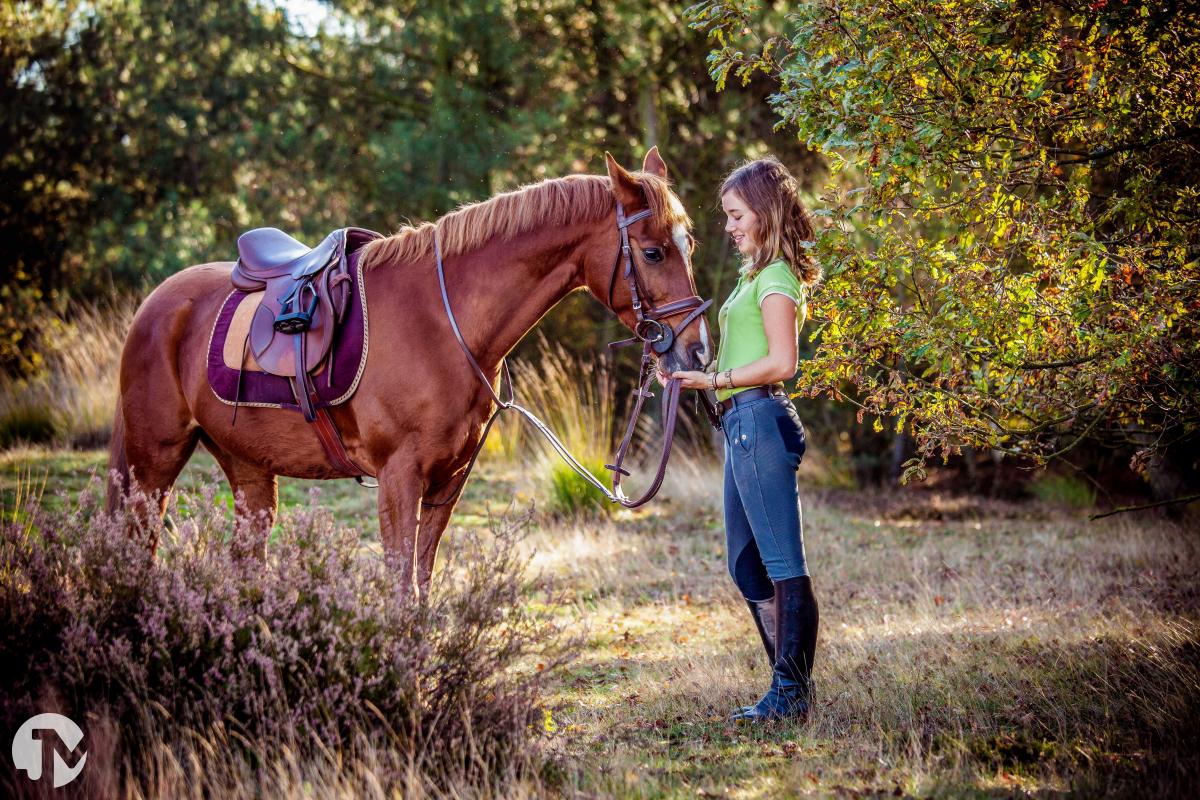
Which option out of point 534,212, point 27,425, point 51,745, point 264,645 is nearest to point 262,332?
point 534,212

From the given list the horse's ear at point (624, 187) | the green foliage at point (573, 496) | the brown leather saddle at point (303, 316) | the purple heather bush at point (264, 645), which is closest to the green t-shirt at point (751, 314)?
the horse's ear at point (624, 187)

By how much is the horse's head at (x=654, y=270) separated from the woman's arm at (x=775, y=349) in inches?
8.0

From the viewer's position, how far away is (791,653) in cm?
311

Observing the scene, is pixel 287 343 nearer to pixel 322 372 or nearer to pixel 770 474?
pixel 322 372

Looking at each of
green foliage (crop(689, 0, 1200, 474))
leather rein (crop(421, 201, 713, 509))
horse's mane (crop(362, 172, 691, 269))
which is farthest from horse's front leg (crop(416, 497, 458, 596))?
green foliage (crop(689, 0, 1200, 474))

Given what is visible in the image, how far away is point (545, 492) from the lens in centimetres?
767

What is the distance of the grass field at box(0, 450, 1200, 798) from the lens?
272 cm

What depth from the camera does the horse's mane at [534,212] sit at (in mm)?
3314

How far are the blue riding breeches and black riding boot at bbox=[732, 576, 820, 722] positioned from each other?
0.07 metres

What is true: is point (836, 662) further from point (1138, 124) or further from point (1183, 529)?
point (1183, 529)

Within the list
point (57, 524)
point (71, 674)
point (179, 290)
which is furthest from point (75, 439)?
point (71, 674)

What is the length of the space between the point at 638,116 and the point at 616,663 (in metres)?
9.04

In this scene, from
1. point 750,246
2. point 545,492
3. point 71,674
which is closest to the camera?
point 71,674

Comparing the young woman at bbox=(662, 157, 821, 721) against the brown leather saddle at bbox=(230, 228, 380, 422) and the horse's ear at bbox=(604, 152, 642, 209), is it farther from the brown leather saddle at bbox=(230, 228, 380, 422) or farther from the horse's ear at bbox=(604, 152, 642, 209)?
the brown leather saddle at bbox=(230, 228, 380, 422)
